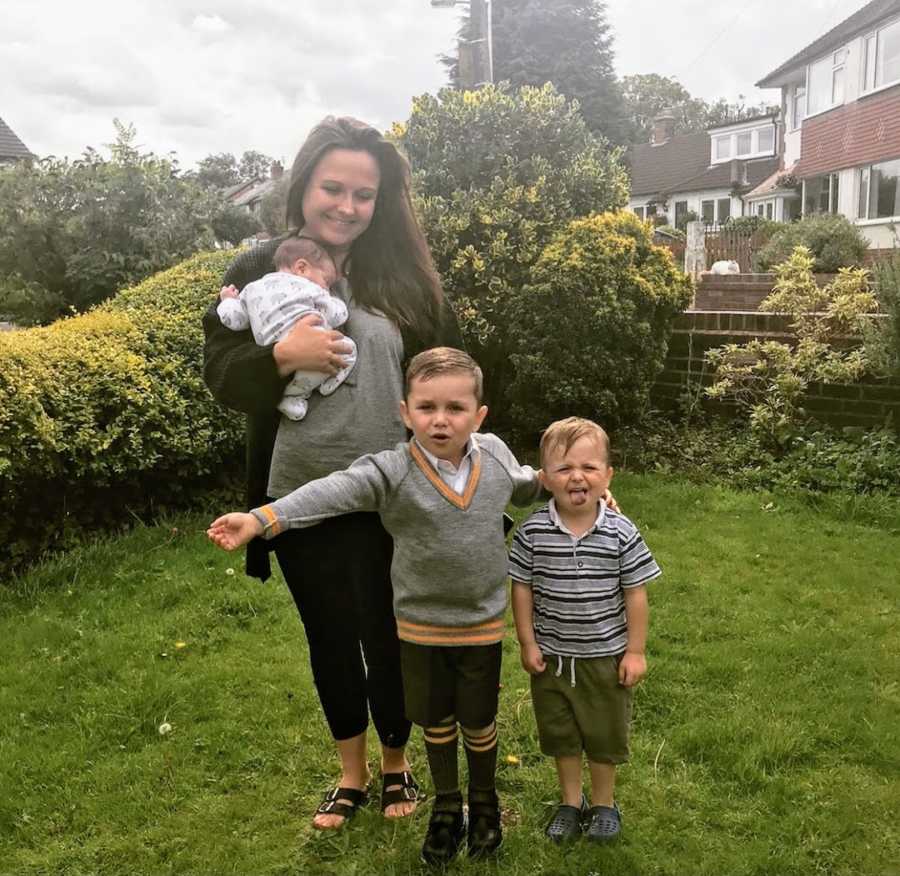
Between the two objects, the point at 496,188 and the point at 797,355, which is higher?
the point at 496,188

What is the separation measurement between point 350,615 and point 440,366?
811 mm

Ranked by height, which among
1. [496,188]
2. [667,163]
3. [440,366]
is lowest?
[440,366]

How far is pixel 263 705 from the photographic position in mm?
3559

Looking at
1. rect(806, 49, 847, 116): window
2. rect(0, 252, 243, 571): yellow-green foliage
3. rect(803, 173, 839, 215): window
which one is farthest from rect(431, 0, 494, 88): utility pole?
rect(803, 173, 839, 215): window

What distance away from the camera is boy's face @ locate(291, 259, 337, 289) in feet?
7.59

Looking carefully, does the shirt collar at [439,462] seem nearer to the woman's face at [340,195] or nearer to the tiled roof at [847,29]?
the woman's face at [340,195]

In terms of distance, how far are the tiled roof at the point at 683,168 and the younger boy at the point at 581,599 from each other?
35.8m

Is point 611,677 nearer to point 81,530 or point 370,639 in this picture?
point 370,639

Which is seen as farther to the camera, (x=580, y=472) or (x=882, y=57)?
(x=882, y=57)

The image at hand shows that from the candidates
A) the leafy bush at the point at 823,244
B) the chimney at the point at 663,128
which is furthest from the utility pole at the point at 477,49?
the chimney at the point at 663,128

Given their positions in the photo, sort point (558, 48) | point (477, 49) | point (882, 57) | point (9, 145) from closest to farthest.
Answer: point (477, 49) → point (882, 57) → point (9, 145) → point (558, 48)

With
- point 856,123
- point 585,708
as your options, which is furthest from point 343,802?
point 856,123

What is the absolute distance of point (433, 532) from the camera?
2.26 meters

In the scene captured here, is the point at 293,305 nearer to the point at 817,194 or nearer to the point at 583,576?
the point at 583,576
